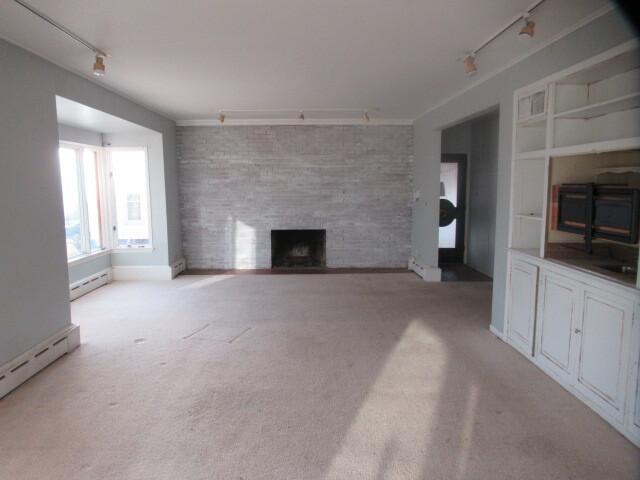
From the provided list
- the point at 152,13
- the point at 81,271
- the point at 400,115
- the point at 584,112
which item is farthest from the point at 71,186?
the point at 584,112

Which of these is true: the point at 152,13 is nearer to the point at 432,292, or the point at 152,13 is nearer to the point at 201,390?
the point at 201,390

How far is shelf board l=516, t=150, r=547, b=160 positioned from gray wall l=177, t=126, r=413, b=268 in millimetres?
3651

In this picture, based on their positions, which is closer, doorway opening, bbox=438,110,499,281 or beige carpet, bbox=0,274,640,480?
beige carpet, bbox=0,274,640,480

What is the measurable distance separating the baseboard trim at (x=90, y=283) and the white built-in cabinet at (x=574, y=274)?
5254 millimetres

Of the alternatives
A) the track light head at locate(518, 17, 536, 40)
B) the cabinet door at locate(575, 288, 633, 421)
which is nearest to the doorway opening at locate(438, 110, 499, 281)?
the cabinet door at locate(575, 288, 633, 421)

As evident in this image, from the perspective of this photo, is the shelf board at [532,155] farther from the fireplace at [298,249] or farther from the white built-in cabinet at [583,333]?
the fireplace at [298,249]

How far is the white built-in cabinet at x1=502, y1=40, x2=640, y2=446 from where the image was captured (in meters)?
2.44

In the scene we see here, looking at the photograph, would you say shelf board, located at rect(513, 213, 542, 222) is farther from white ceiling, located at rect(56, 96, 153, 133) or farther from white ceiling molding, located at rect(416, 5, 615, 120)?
white ceiling, located at rect(56, 96, 153, 133)

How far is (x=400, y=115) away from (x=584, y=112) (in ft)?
12.7

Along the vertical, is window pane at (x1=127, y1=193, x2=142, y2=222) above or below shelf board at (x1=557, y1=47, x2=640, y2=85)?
below

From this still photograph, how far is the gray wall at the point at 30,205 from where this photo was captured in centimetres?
301

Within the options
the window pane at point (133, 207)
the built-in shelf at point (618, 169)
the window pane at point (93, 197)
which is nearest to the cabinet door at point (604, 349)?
the built-in shelf at point (618, 169)

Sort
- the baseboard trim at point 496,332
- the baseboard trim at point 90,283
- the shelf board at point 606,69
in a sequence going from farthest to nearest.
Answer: the baseboard trim at point 90,283, the baseboard trim at point 496,332, the shelf board at point 606,69

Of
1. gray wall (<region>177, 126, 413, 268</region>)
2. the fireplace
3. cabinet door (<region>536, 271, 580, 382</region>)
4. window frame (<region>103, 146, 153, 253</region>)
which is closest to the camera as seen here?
cabinet door (<region>536, 271, 580, 382</region>)
